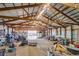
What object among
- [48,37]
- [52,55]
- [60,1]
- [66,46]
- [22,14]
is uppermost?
[60,1]

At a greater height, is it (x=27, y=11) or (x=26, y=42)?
(x=27, y=11)

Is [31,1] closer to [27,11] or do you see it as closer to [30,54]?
[27,11]

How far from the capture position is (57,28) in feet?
7.80

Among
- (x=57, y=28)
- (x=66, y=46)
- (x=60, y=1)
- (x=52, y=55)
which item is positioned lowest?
(x=52, y=55)

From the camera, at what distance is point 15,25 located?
7.83 ft

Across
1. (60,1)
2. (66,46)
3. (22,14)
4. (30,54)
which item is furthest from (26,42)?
(60,1)

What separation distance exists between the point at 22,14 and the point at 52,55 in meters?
1.02

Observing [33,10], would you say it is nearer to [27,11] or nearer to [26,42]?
[27,11]

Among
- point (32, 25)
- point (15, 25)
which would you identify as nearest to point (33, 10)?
point (32, 25)

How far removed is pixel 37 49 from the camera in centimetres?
237

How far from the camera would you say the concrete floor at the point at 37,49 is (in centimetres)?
235

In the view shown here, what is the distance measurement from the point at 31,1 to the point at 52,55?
1.15m

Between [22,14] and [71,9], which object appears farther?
[22,14]

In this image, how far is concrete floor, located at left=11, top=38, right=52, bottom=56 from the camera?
2350mm
